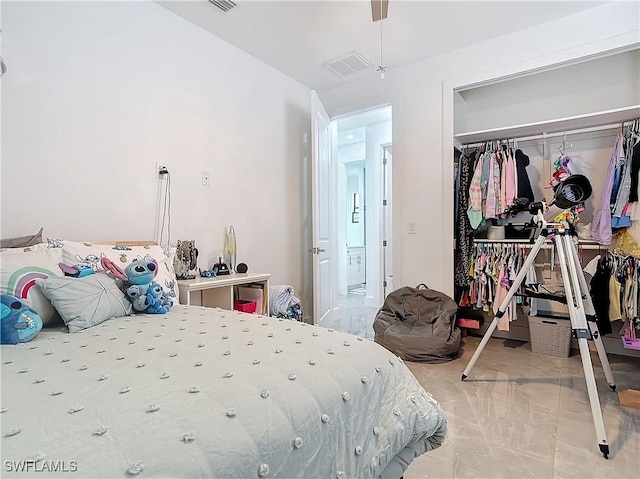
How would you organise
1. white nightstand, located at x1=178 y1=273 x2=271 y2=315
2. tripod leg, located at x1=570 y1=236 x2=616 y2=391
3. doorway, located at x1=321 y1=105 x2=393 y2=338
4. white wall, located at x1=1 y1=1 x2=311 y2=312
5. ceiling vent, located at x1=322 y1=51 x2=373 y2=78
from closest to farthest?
white wall, located at x1=1 y1=1 x2=311 y2=312
tripod leg, located at x1=570 y1=236 x2=616 y2=391
white nightstand, located at x1=178 y1=273 x2=271 y2=315
ceiling vent, located at x1=322 y1=51 x2=373 y2=78
doorway, located at x1=321 y1=105 x2=393 y2=338

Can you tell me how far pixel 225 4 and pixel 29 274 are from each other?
212cm

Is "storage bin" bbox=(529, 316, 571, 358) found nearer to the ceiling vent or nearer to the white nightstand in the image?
the white nightstand

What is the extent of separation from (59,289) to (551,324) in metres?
3.32

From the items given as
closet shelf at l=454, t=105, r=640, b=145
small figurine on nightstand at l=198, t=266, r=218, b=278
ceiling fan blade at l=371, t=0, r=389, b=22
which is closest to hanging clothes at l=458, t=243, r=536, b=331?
closet shelf at l=454, t=105, r=640, b=145

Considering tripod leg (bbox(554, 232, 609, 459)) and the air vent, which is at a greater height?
the air vent

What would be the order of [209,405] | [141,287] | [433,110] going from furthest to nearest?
[433,110] < [141,287] < [209,405]

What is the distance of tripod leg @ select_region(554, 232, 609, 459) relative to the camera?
62.9 inches

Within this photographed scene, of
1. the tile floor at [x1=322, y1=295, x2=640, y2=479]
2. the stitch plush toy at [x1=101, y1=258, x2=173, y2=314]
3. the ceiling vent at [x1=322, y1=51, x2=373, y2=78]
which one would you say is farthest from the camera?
the ceiling vent at [x1=322, y1=51, x2=373, y2=78]

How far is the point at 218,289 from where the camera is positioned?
8.45 ft

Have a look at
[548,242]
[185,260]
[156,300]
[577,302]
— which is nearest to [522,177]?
[548,242]

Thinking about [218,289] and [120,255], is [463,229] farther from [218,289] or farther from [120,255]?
[120,255]

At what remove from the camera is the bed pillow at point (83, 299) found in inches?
54.4

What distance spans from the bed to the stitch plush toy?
0.25 meters

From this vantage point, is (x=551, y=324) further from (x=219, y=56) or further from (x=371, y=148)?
(x=219, y=56)
